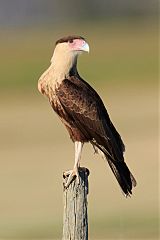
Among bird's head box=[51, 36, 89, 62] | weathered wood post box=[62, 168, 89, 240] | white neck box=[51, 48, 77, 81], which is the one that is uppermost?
bird's head box=[51, 36, 89, 62]

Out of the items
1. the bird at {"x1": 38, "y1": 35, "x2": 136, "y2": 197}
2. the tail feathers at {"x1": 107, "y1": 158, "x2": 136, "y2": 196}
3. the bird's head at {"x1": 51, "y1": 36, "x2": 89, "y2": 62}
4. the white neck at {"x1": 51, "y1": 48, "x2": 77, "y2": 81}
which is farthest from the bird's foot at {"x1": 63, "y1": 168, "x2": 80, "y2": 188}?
the bird's head at {"x1": 51, "y1": 36, "x2": 89, "y2": 62}

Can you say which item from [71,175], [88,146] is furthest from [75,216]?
[88,146]

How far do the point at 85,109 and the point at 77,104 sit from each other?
0.11 metres

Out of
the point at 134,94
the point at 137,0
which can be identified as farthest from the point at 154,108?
the point at 137,0

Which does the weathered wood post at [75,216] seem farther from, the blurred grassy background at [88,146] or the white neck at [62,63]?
the blurred grassy background at [88,146]

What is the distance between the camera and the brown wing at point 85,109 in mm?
7961

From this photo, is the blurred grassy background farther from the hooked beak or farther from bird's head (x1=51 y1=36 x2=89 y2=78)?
the hooked beak

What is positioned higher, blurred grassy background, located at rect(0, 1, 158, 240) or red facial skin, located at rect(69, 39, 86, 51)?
blurred grassy background, located at rect(0, 1, 158, 240)

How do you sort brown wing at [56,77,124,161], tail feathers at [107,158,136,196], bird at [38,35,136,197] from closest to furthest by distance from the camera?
tail feathers at [107,158,136,196] → bird at [38,35,136,197] → brown wing at [56,77,124,161]

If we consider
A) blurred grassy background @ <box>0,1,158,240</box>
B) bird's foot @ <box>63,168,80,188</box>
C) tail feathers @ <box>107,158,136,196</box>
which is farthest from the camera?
blurred grassy background @ <box>0,1,158,240</box>

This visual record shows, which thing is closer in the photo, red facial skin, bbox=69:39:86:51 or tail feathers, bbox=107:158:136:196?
tail feathers, bbox=107:158:136:196

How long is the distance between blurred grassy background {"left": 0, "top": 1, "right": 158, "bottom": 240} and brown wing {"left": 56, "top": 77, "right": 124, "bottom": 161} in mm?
3641

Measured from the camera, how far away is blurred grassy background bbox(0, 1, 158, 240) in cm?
1308

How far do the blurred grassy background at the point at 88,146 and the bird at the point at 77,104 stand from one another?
3637 millimetres
